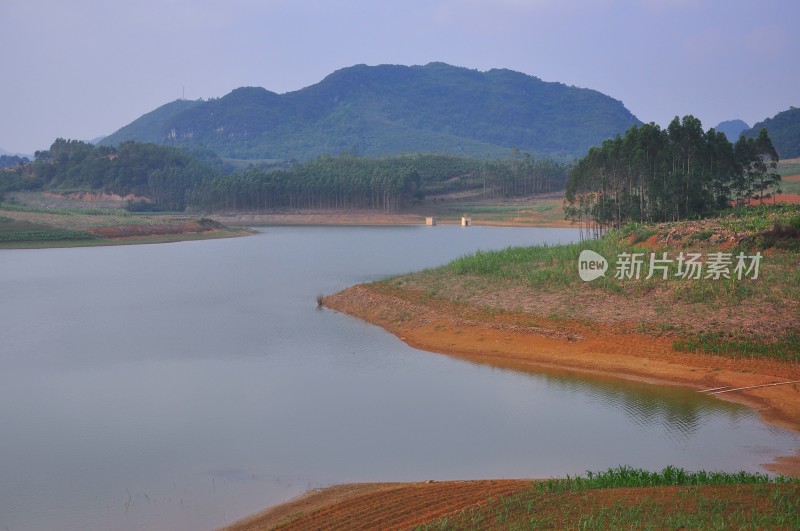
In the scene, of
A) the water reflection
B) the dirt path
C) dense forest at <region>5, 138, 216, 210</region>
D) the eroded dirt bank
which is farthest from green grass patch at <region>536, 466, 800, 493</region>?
dense forest at <region>5, 138, 216, 210</region>

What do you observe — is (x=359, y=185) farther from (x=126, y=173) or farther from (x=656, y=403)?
(x=656, y=403)

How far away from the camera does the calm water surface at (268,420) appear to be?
13.4 m

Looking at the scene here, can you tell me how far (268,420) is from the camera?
1708cm

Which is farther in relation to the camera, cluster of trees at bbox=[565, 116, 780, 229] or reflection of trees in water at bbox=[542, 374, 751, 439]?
cluster of trees at bbox=[565, 116, 780, 229]

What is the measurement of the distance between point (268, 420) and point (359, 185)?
3827 inches

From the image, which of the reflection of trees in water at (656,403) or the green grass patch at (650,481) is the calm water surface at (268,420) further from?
the green grass patch at (650,481)

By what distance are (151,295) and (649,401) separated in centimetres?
2728

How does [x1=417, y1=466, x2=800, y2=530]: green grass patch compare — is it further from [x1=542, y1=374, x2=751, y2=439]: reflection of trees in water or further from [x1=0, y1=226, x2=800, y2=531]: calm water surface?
[x1=542, y1=374, x2=751, y2=439]: reflection of trees in water

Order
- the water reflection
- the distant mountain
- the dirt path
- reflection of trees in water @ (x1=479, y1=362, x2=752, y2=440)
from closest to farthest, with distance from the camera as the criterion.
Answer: the dirt path → the water reflection → reflection of trees in water @ (x1=479, y1=362, x2=752, y2=440) → the distant mountain

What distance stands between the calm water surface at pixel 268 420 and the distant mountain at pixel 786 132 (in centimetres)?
10354

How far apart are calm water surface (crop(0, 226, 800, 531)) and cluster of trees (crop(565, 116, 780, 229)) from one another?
20128mm

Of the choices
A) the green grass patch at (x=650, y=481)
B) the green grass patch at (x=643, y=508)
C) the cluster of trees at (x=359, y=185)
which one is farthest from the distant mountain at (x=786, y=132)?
the green grass patch at (x=643, y=508)

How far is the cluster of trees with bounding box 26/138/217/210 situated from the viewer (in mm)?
136625

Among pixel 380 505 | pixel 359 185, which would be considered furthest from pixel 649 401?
pixel 359 185
